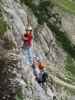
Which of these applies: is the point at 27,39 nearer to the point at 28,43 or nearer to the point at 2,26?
the point at 28,43

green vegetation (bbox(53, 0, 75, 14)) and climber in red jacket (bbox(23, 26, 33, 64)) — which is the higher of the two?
green vegetation (bbox(53, 0, 75, 14))

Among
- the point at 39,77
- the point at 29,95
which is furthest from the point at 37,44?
the point at 29,95

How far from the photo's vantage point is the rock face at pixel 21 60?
1761 centimetres

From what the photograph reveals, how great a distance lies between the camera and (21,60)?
18.3m

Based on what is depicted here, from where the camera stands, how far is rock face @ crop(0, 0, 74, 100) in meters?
17.6

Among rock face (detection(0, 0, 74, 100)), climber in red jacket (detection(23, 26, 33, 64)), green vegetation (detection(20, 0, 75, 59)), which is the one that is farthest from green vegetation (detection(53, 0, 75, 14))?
climber in red jacket (detection(23, 26, 33, 64))

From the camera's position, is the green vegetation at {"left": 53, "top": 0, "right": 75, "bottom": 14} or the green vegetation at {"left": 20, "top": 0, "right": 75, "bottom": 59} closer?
the green vegetation at {"left": 20, "top": 0, "right": 75, "bottom": 59}

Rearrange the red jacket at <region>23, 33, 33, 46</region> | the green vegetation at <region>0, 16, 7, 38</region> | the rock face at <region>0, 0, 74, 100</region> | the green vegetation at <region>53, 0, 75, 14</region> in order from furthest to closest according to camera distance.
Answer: the green vegetation at <region>53, 0, 75, 14</region>
the red jacket at <region>23, 33, 33, 46</region>
the green vegetation at <region>0, 16, 7, 38</region>
the rock face at <region>0, 0, 74, 100</region>

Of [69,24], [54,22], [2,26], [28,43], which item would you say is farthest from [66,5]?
[2,26]

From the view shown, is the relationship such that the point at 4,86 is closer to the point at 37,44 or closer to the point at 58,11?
the point at 37,44

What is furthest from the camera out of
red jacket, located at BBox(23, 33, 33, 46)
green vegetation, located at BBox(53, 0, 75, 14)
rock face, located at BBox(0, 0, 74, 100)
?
green vegetation, located at BBox(53, 0, 75, 14)

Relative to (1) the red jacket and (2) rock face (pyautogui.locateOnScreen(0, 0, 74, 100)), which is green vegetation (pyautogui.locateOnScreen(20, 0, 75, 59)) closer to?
(2) rock face (pyautogui.locateOnScreen(0, 0, 74, 100))

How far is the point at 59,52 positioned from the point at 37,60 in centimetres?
519

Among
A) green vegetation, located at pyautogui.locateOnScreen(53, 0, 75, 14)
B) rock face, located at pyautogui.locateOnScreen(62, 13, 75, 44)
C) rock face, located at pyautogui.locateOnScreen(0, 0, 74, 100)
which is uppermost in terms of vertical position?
green vegetation, located at pyautogui.locateOnScreen(53, 0, 75, 14)
